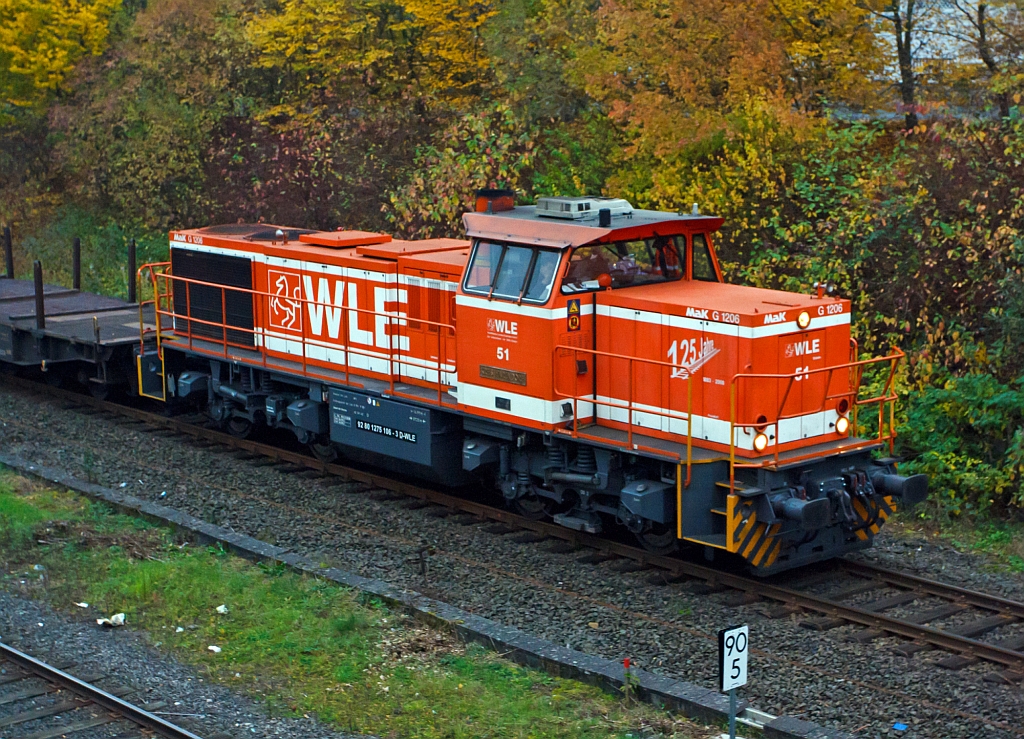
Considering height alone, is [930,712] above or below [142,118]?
below

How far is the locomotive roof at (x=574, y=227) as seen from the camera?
37.5ft

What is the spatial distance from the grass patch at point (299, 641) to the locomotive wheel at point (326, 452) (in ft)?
9.93

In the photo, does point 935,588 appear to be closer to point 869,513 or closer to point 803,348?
point 869,513

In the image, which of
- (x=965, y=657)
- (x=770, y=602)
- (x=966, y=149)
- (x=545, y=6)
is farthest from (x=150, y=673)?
(x=545, y=6)

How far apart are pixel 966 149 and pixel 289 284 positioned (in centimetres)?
903

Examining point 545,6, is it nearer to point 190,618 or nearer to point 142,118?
point 142,118

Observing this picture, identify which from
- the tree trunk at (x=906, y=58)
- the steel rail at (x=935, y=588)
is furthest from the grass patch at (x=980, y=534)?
the tree trunk at (x=906, y=58)

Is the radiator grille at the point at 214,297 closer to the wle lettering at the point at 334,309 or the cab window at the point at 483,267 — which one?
the wle lettering at the point at 334,309

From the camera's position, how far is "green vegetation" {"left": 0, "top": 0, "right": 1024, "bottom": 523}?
14906mm

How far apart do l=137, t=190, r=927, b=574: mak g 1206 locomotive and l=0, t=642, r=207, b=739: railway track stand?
4.71 m

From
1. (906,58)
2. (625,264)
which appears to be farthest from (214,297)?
(906,58)

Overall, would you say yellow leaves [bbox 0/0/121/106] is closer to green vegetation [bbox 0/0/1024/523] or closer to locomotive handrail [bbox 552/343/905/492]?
green vegetation [bbox 0/0/1024/523]

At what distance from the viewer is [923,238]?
15.5 meters

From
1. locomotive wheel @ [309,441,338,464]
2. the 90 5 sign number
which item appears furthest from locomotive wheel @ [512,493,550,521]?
the 90 5 sign number
